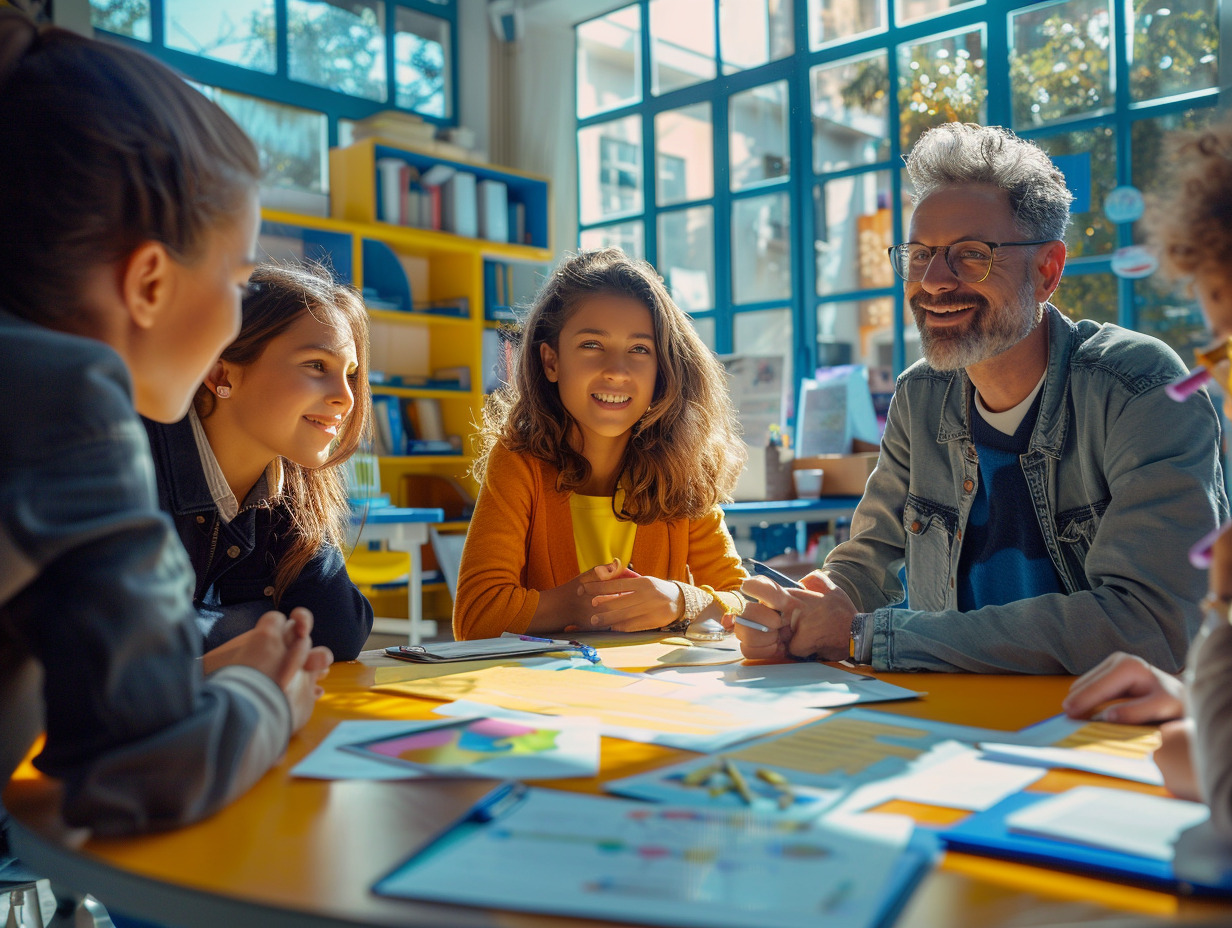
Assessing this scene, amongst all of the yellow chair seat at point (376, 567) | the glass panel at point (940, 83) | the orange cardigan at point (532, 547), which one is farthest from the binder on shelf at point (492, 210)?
the orange cardigan at point (532, 547)

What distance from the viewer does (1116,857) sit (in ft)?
1.95

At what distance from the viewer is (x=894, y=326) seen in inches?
209

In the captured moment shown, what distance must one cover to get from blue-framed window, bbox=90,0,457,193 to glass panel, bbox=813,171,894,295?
271 centimetres

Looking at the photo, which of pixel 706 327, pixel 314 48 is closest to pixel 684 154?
pixel 706 327

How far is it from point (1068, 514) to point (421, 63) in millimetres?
6008

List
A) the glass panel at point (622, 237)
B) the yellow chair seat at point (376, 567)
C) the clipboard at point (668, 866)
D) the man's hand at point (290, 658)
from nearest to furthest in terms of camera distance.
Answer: the clipboard at point (668, 866), the man's hand at point (290, 658), the yellow chair seat at point (376, 567), the glass panel at point (622, 237)

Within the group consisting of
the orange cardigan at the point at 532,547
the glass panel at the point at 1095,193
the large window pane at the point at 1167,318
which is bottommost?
the orange cardigan at the point at 532,547

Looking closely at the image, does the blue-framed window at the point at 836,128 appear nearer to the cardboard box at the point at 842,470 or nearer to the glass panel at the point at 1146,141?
the glass panel at the point at 1146,141

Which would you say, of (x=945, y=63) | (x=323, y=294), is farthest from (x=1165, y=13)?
(x=323, y=294)

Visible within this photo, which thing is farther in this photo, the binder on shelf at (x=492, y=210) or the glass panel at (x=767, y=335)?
the binder on shelf at (x=492, y=210)

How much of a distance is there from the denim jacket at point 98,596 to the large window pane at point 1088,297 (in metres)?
4.62

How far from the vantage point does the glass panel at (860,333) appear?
533 cm

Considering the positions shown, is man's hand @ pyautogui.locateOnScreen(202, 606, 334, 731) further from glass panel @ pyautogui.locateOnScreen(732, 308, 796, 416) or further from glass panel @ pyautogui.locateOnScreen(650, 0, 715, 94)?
glass panel @ pyautogui.locateOnScreen(650, 0, 715, 94)

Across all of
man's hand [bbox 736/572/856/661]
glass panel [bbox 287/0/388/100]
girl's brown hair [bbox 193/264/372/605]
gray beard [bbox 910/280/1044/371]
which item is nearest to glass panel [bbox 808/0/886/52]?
glass panel [bbox 287/0/388/100]
